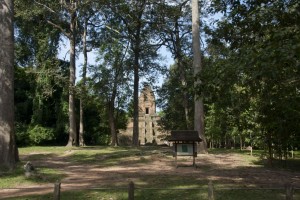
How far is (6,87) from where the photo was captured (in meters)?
15.9

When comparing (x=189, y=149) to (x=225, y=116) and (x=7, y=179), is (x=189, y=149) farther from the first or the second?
(x=7, y=179)

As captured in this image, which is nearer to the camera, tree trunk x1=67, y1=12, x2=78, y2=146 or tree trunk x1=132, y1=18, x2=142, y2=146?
tree trunk x1=67, y1=12, x2=78, y2=146

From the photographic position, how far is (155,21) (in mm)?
38281

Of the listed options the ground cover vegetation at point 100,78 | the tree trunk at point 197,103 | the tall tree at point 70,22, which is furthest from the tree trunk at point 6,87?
the tall tree at point 70,22

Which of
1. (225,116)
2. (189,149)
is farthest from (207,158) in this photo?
(189,149)

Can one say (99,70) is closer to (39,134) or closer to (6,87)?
(39,134)

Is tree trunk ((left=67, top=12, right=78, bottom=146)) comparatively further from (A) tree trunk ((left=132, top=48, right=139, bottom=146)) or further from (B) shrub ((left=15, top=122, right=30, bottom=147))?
(B) shrub ((left=15, top=122, right=30, bottom=147))

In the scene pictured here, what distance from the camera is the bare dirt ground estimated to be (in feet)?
42.5

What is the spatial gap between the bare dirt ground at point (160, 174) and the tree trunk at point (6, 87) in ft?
8.50

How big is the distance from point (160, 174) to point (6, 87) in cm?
755

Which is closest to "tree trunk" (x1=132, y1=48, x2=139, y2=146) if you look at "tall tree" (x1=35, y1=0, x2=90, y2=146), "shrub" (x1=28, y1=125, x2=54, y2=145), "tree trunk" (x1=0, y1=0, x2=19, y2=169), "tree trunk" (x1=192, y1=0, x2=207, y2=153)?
"tall tree" (x1=35, y1=0, x2=90, y2=146)

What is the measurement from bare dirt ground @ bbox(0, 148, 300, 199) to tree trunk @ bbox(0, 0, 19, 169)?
8.50 feet

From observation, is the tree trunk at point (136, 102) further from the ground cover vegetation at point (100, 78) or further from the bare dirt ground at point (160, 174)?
the bare dirt ground at point (160, 174)

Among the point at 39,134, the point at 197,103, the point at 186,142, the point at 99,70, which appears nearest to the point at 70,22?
the point at 99,70
